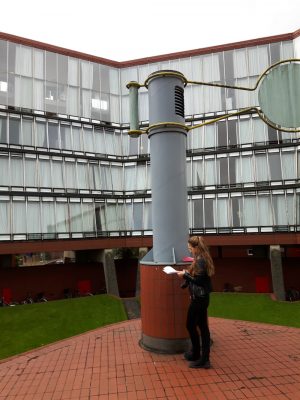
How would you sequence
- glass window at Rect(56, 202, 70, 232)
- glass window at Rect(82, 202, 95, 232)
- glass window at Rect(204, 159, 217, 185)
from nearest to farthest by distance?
1. glass window at Rect(56, 202, 70, 232)
2. glass window at Rect(82, 202, 95, 232)
3. glass window at Rect(204, 159, 217, 185)

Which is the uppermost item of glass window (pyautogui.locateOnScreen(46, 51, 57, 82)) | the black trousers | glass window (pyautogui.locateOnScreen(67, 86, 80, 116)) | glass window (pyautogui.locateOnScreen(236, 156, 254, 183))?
glass window (pyautogui.locateOnScreen(46, 51, 57, 82))

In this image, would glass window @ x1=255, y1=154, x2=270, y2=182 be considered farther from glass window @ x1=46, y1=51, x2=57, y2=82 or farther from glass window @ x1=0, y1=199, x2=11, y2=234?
glass window @ x1=0, y1=199, x2=11, y2=234

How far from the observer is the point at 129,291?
100.0 ft

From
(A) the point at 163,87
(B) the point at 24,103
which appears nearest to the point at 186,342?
(A) the point at 163,87

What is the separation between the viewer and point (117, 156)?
30.5 m

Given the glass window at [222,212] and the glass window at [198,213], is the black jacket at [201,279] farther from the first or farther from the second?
the glass window at [198,213]

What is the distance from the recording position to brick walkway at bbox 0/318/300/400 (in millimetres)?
6754

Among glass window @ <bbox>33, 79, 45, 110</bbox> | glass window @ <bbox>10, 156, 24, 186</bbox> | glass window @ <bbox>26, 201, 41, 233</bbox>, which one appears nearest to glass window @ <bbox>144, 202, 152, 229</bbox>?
glass window @ <bbox>26, 201, 41, 233</bbox>

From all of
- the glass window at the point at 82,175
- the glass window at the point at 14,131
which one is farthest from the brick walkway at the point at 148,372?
the glass window at the point at 14,131

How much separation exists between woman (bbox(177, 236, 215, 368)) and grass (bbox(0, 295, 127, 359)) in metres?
9.13

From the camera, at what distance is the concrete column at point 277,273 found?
23.7 metres

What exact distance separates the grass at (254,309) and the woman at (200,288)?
1121 cm

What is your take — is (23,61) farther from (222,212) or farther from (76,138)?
(222,212)

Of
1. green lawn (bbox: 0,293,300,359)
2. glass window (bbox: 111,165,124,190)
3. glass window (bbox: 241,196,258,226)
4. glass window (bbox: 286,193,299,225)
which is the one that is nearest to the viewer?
green lawn (bbox: 0,293,300,359)
